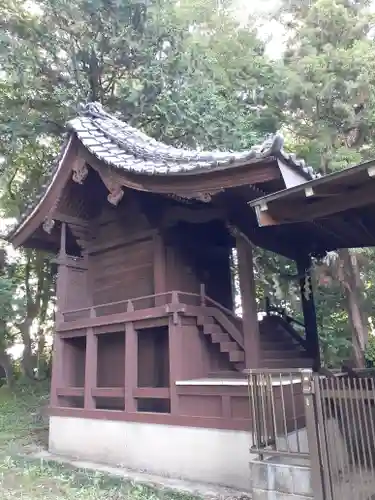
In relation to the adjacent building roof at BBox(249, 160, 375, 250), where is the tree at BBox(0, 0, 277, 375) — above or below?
above

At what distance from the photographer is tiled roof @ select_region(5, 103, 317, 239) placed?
5300 millimetres

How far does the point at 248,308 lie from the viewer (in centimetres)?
645

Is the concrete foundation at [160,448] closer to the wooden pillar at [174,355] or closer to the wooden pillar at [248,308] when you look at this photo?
the wooden pillar at [174,355]

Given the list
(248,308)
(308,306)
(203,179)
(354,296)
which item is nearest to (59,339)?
(248,308)

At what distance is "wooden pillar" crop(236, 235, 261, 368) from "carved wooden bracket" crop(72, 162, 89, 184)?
307cm

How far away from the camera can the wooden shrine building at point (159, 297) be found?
5.91 meters

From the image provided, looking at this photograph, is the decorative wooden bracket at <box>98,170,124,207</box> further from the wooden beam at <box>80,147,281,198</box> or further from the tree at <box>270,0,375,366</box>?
the tree at <box>270,0,375,366</box>

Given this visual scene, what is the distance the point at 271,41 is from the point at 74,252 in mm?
9009

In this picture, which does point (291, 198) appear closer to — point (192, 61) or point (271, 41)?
point (192, 61)

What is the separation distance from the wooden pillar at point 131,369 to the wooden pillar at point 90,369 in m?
0.88

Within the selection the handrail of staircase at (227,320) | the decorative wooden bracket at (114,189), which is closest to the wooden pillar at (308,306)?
the handrail of staircase at (227,320)

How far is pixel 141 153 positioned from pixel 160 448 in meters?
4.47

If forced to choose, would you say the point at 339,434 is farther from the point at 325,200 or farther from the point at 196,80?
the point at 196,80

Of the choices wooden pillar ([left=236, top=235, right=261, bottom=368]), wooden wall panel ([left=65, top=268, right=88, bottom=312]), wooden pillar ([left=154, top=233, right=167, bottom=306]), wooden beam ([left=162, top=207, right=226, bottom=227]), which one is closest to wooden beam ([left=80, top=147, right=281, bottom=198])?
wooden beam ([left=162, top=207, right=226, bottom=227])
